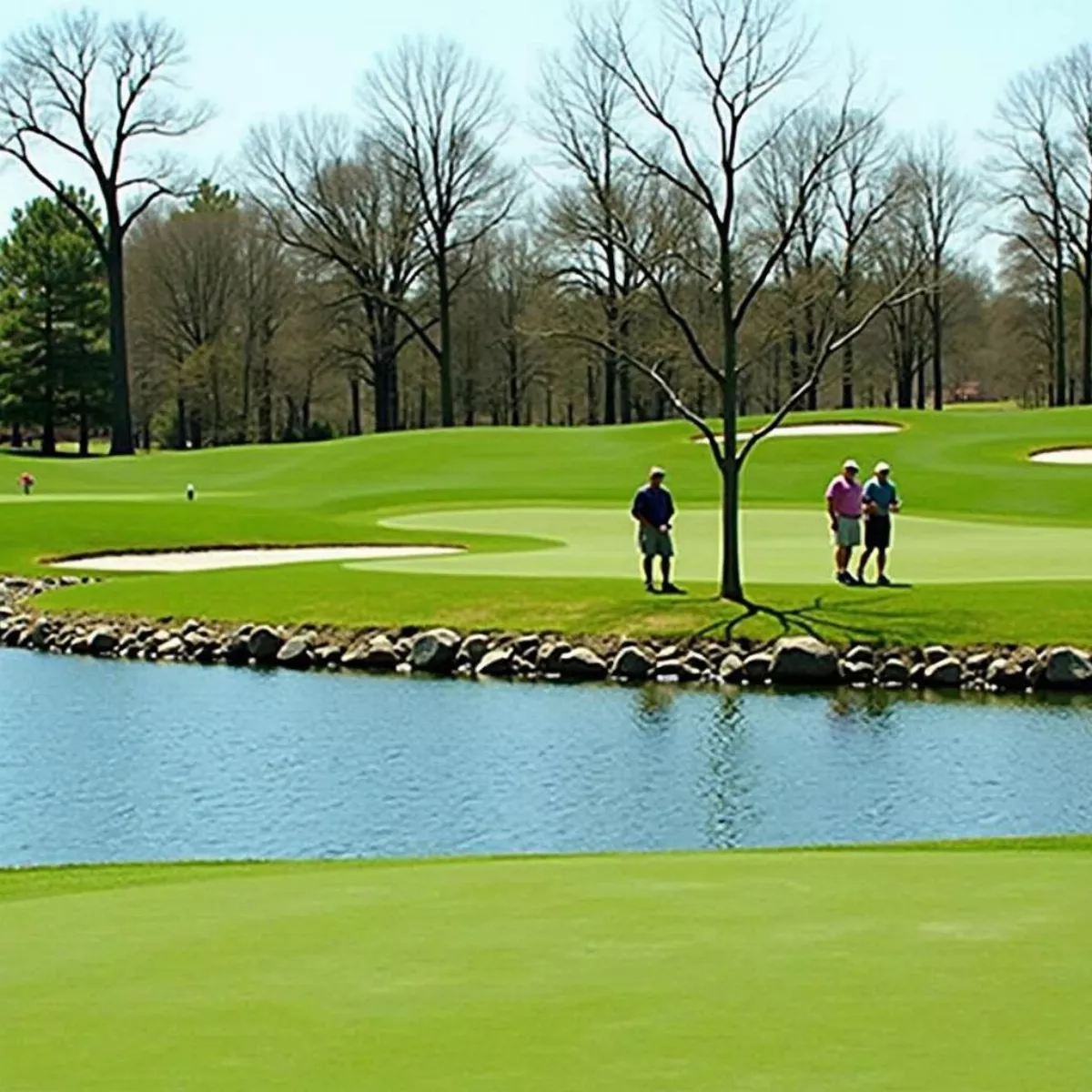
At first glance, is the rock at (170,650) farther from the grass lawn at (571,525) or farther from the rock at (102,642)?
the grass lawn at (571,525)

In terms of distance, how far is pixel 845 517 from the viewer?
1105 inches

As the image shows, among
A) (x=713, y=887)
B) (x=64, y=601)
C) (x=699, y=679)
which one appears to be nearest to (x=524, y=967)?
(x=713, y=887)

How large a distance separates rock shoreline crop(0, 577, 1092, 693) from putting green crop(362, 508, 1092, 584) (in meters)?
4.42

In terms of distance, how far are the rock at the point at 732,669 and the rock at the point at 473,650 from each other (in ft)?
10.7

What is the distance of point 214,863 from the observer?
447 inches

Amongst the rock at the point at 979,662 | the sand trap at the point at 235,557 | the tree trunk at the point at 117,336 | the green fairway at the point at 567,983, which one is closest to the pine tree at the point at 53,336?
the tree trunk at the point at 117,336

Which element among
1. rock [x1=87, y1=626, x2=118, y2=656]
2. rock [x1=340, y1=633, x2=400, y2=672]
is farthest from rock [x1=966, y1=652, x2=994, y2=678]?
rock [x1=87, y1=626, x2=118, y2=656]

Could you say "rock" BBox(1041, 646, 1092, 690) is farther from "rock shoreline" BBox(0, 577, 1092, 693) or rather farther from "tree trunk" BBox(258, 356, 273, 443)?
"tree trunk" BBox(258, 356, 273, 443)

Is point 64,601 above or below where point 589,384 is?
below

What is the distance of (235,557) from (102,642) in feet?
35.2

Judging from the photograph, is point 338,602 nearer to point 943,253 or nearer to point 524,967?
point 524,967

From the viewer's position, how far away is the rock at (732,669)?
2377 cm

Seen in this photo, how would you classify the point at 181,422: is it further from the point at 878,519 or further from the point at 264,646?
the point at 878,519

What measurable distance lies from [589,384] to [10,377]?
3088cm
